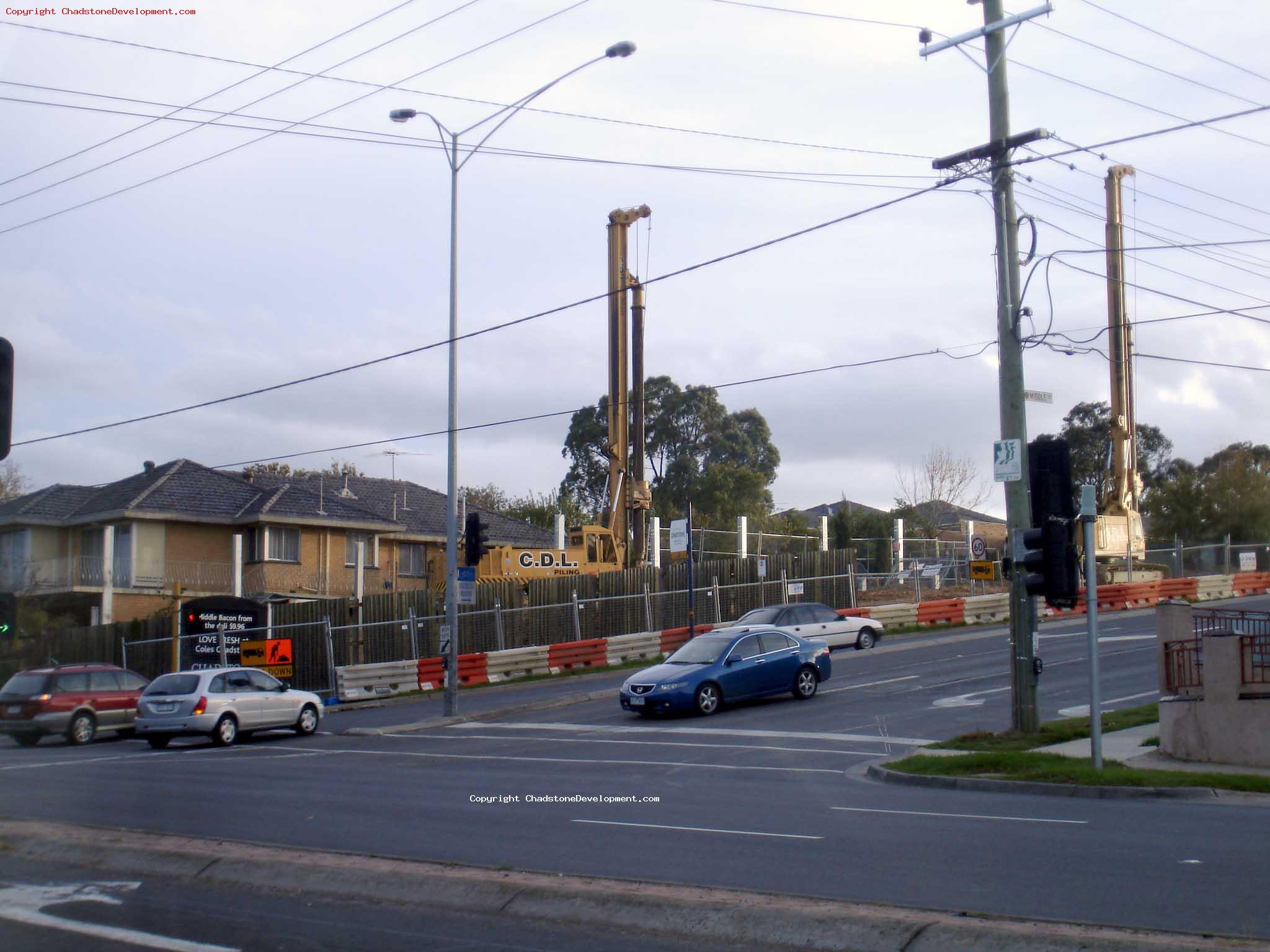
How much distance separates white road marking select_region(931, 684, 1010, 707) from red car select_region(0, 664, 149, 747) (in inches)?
619

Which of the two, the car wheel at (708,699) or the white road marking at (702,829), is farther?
the car wheel at (708,699)

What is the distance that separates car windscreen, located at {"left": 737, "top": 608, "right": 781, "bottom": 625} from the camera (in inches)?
1182

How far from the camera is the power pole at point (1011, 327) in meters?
17.3

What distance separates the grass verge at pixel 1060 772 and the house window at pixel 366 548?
32697 millimetres

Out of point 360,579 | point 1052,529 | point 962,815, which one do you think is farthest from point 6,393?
point 360,579

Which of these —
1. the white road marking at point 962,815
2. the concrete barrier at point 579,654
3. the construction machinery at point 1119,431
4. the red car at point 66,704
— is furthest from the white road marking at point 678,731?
the construction machinery at point 1119,431

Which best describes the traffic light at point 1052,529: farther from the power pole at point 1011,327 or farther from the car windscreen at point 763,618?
the car windscreen at point 763,618

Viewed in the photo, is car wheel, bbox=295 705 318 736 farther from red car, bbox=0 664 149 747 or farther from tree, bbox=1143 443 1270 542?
tree, bbox=1143 443 1270 542

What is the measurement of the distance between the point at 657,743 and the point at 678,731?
1568mm

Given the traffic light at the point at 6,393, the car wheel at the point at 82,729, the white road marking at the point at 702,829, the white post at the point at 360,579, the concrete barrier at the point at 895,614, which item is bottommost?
the car wheel at the point at 82,729

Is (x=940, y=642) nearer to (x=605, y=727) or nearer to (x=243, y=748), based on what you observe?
(x=605, y=727)

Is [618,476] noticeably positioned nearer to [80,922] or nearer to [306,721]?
[306,721]

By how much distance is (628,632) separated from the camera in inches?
1531

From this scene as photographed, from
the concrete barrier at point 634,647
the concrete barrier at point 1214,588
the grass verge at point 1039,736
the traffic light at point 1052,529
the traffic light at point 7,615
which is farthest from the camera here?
the concrete barrier at point 1214,588
